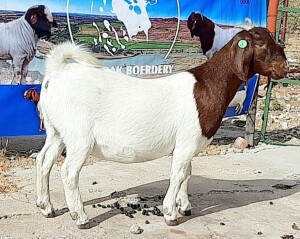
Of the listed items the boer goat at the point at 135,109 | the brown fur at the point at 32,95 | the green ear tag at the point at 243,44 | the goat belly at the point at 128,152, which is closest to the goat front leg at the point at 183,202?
the boer goat at the point at 135,109

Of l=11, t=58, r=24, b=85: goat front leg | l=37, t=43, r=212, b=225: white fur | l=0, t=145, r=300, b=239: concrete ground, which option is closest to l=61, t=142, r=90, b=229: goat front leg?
l=37, t=43, r=212, b=225: white fur

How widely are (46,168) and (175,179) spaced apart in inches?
46.5

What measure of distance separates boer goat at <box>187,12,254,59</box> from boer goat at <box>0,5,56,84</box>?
2.19m

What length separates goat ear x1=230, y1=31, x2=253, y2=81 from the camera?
5.73 meters

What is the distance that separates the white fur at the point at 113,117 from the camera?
543 cm

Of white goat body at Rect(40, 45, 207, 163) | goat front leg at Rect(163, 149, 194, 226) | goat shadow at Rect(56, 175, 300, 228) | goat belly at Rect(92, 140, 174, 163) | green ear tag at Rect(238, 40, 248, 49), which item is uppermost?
green ear tag at Rect(238, 40, 248, 49)

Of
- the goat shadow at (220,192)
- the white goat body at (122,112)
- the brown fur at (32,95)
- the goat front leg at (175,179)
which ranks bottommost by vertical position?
the goat shadow at (220,192)

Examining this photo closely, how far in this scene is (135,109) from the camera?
18.1ft

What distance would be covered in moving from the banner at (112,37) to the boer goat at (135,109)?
1.78m

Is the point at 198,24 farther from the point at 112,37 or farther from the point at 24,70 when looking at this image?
the point at 24,70

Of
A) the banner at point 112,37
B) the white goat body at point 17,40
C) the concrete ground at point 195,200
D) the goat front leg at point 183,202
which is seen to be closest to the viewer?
the concrete ground at point 195,200

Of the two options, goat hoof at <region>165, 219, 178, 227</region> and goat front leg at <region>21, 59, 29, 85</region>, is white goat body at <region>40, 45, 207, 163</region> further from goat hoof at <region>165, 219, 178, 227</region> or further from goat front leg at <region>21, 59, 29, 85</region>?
goat front leg at <region>21, 59, 29, 85</region>

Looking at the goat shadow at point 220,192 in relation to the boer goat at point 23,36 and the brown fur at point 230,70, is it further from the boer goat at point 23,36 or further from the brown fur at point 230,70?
the boer goat at point 23,36

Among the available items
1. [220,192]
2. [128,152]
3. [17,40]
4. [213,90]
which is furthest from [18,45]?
[220,192]
